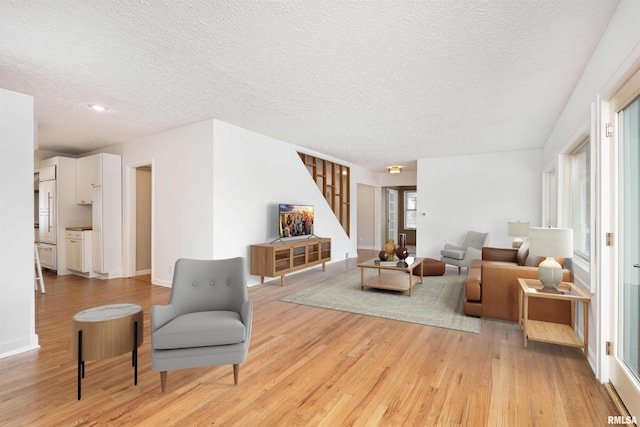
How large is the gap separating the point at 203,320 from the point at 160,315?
288 millimetres

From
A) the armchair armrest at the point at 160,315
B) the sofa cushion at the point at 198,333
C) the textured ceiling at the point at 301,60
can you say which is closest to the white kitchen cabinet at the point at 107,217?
the textured ceiling at the point at 301,60

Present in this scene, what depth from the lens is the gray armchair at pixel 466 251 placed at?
233 inches

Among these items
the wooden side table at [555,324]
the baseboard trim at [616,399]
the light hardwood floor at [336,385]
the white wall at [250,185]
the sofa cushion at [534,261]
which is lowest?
the light hardwood floor at [336,385]

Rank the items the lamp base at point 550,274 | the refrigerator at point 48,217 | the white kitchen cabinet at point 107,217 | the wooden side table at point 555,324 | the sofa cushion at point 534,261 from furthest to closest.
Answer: the refrigerator at point 48,217 → the white kitchen cabinet at point 107,217 → the sofa cushion at point 534,261 → the lamp base at point 550,274 → the wooden side table at point 555,324

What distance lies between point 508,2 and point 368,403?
2.66 metres

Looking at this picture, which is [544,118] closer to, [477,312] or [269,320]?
[477,312]

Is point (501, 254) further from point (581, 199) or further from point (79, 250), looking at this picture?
point (79, 250)

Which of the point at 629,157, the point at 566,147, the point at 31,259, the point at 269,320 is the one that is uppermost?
the point at 566,147

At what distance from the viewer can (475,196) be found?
22.6 ft

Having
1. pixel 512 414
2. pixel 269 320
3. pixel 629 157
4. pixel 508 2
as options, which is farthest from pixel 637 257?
pixel 269 320

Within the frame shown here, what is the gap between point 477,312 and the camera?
3.52m

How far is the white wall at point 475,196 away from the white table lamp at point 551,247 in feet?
13.7

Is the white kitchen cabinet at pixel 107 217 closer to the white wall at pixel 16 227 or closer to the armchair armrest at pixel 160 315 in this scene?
the white wall at pixel 16 227

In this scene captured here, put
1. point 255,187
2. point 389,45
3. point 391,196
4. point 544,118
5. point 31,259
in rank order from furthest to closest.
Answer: point 391,196
point 255,187
point 544,118
point 31,259
point 389,45
